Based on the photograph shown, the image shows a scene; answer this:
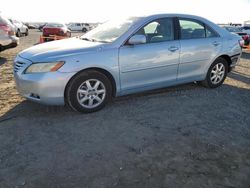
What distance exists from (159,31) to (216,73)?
1.77 meters

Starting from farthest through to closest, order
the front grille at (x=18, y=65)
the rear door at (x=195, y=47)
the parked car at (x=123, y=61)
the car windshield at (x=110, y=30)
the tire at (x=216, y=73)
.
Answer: the tire at (x=216, y=73), the rear door at (x=195, y=47), the car windshield at (x=110, y=30), the front grille at (x=18, y=65), the parked car at (x=123, y=61)

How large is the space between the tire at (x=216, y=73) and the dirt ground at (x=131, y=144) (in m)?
0.71

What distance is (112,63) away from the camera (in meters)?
5.12

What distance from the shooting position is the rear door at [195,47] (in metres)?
6.05

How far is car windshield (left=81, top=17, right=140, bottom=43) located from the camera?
5.52m

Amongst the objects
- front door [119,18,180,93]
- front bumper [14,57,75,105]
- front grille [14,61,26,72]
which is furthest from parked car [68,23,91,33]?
front bumper [14,57,75,105]

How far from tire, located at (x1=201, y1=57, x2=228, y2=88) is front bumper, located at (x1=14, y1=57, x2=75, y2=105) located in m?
3.20

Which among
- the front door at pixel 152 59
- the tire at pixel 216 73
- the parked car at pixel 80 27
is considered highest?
the parked car at pixel 80 27

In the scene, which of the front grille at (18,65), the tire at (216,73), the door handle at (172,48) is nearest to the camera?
the front grille at (18,65)

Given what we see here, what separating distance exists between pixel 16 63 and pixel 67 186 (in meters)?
2.82

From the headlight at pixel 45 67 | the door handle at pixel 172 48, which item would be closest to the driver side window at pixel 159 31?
the door handle at pixel 172 48

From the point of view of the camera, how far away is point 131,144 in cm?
400

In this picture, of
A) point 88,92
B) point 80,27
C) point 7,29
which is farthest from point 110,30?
point 80,27

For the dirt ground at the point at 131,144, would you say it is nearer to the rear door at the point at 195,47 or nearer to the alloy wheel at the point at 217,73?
the rear door at the point at 195,47
